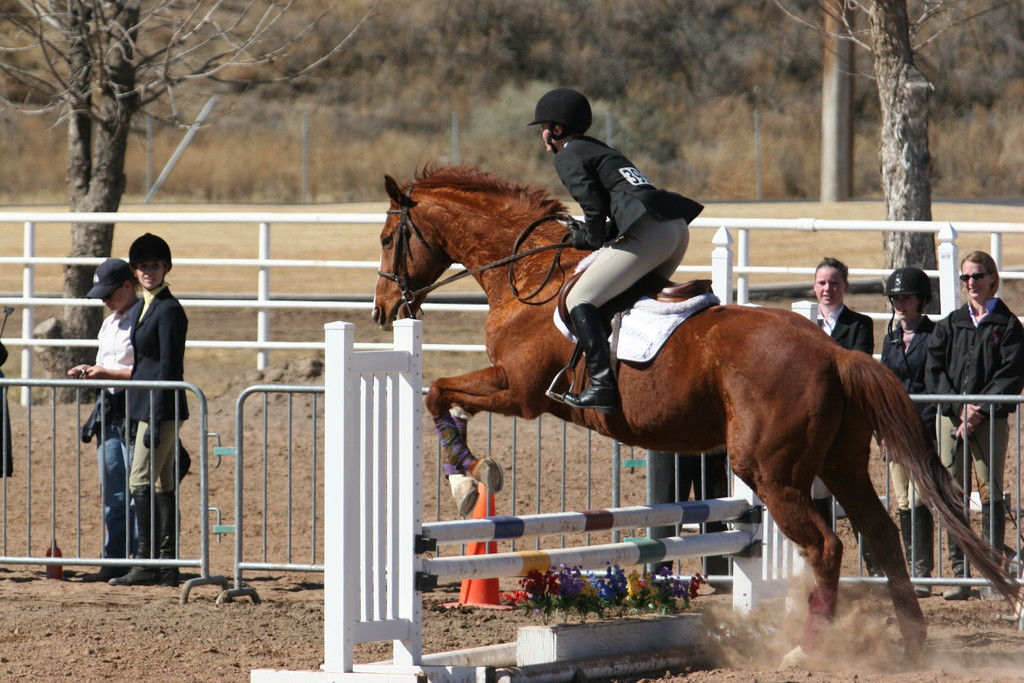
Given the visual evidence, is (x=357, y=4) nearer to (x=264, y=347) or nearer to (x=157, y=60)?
(x=157, y=60)

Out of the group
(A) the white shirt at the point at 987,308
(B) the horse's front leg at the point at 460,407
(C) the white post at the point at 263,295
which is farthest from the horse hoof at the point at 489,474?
(C) the white post at the point at 263,295

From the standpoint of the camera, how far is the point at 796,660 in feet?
19.2

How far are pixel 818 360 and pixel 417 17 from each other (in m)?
37.6

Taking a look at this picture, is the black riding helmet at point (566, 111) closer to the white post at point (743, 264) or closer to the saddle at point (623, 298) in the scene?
the saddle at point (623, 298)

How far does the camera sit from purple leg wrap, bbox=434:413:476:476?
21.2ft

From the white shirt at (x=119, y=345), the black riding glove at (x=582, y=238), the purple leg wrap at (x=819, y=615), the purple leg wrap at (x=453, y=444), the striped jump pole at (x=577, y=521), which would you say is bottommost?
the purple leg wrap at (x=819, y=615)

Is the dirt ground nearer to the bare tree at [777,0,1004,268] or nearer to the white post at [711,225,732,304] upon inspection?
the white post at [711,225,732,304]

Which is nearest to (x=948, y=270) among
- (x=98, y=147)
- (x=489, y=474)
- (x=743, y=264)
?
(x=743, y=264)

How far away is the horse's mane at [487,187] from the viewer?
7.07 meters

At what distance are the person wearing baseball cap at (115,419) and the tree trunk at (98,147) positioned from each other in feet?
18.1

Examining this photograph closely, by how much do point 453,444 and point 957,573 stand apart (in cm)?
322

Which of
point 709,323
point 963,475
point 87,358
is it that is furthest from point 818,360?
point 87,358

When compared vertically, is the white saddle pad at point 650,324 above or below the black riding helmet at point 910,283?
below

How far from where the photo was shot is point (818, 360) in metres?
5.76
